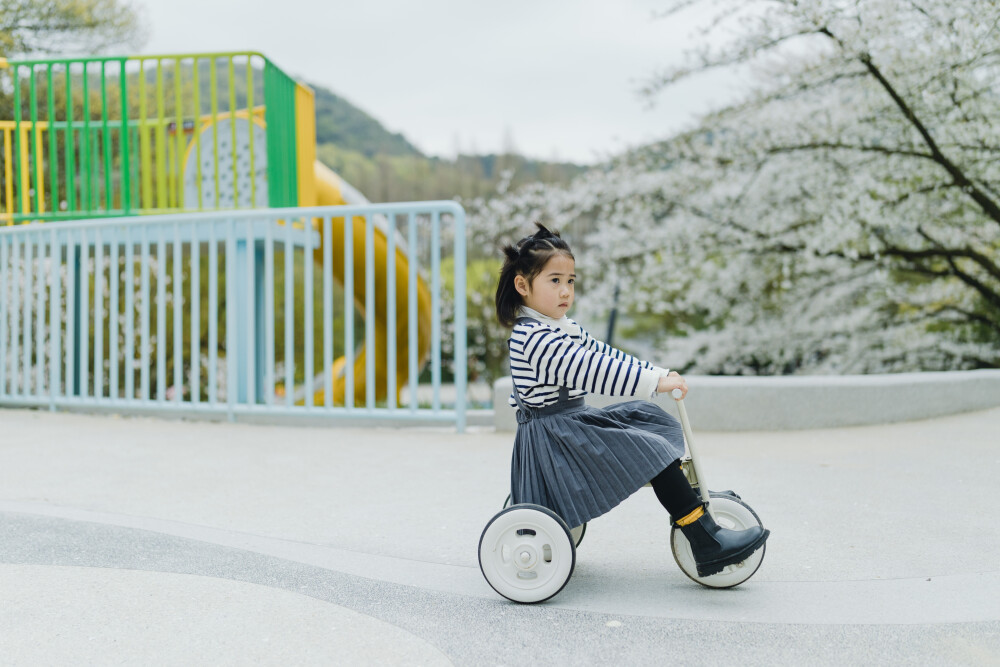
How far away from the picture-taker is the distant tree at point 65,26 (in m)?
20.7

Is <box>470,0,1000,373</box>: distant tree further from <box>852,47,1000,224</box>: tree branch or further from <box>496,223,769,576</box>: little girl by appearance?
<box>496,223,769,576</box>: little girl

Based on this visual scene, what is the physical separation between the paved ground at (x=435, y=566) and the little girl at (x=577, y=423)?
0.25 m

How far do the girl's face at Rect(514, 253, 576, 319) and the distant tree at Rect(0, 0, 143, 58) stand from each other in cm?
2052

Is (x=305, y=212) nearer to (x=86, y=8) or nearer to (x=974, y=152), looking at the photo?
(x=974, y=152)

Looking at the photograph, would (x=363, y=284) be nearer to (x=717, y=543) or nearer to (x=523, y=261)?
(x=523, y=261)

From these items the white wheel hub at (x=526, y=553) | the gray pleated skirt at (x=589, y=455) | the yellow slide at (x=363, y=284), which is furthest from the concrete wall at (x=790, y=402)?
the yellow slide at (x=363, y=284)

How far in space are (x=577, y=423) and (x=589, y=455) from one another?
0.10 m

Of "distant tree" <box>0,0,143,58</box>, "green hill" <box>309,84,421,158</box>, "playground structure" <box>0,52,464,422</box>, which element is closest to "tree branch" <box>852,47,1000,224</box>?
"playground structure" <box>0,52,464,422</box>

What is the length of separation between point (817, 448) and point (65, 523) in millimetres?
3701

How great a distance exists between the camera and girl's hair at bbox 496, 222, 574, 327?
2646mm

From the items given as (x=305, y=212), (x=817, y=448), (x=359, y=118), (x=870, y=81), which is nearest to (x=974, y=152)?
(x=870, y=81)

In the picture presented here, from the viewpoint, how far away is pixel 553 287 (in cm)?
263

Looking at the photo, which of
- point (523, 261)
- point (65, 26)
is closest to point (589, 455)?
point (523, 261)

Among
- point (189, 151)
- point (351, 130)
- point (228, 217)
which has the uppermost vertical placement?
point (351, 130)
